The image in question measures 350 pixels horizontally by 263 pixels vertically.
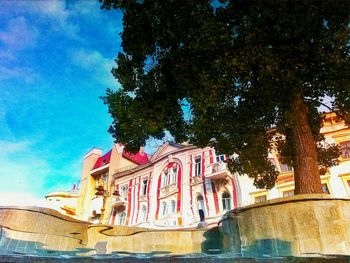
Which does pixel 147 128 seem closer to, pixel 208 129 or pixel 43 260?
pixel 208 129

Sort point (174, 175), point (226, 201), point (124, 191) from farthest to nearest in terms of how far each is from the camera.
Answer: point (124, 191), point (174, 175), point (226, 201)

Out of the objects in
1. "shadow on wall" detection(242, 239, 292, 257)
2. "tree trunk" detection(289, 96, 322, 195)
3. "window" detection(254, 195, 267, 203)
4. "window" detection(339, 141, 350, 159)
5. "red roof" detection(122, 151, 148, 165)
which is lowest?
"shadow on wall" detection(242, 239, 292, 257)

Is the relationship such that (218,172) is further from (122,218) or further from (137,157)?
(137,157)

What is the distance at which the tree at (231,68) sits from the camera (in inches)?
305

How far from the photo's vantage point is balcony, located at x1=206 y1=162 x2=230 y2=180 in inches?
871

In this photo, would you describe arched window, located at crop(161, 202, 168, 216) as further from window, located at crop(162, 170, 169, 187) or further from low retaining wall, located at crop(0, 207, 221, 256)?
low retaining wall, located at crop(0, 207, 221, 256)

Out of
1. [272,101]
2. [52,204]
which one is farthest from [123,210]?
[272,101]

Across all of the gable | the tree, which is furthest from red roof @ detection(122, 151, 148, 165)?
the tree

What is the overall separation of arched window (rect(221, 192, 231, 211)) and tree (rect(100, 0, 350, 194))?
12.9 m

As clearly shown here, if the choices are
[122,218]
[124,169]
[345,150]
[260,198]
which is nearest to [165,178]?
[124,169]

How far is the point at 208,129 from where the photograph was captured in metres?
10.1

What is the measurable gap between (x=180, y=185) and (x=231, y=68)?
721 inches

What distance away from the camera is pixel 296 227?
5.99 metres

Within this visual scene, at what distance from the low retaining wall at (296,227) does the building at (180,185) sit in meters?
12.1
